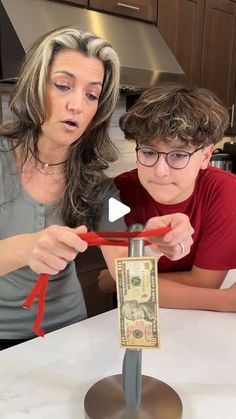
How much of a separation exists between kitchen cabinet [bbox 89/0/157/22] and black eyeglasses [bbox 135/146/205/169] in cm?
150

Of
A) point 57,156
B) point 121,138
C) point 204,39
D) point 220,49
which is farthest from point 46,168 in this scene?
point 220,49

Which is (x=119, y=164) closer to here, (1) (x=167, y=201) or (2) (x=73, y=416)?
(1) (x=167, y=201)

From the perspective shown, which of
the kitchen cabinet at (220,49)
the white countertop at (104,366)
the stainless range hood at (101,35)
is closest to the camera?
the white countertop at (104,366)

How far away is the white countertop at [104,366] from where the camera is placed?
64 centimetres

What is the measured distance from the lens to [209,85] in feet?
9.77

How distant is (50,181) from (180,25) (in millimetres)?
2080

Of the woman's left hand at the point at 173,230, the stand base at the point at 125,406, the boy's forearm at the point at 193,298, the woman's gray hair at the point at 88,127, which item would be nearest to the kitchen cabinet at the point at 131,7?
the woman's gray hair at the point at 88,127

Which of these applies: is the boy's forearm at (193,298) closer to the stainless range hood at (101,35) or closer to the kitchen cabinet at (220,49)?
the stainless range hood at (101,35)

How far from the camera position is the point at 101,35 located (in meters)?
2.06

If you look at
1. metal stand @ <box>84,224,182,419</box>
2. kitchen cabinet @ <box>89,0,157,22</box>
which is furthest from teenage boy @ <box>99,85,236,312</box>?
kitchen cabinet @ <box>89,0,157,22</box>

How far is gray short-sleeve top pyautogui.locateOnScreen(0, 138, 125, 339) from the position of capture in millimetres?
956

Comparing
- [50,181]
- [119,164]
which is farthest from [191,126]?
[119,164]

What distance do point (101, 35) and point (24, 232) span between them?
4.81 ft

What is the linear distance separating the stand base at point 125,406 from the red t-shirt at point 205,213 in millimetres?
439
